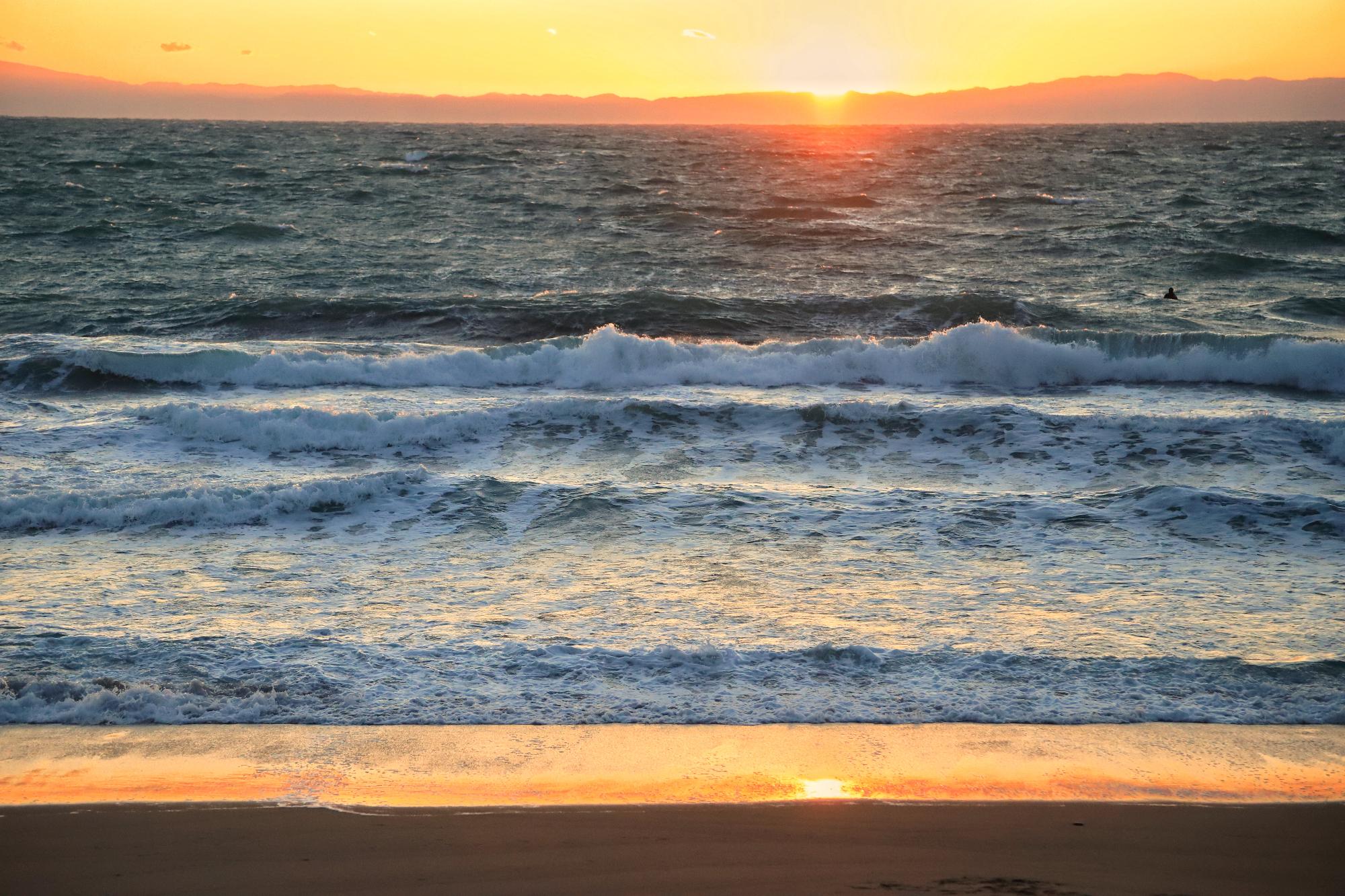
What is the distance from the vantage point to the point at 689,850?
11.2 ft

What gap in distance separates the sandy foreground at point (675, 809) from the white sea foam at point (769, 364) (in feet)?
26.6

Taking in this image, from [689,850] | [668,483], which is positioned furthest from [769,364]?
[689,850]

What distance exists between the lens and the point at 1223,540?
6.85m

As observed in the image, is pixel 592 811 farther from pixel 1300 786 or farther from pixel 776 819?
pixel 1300 786

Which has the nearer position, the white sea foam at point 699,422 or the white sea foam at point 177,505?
the white sea foam at point 177,505

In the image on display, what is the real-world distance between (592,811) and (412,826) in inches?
25.7

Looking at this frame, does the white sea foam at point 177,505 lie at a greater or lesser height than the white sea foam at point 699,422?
lesser

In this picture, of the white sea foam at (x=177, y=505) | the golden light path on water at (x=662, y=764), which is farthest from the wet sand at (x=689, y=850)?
the white sea foam at (x=177, y=505)

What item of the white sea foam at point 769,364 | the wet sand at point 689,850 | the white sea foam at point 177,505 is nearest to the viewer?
the wet sand at point 689,850

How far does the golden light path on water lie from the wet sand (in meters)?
0.11

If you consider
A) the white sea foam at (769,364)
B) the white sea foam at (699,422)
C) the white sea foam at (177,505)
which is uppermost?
the white sea foam at (769,364)

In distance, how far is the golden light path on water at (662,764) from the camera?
379 centimetres

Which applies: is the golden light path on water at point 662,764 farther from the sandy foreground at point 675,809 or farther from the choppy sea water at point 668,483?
the choppy sea water at point 668,483

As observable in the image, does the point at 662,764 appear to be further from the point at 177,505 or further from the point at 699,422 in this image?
the point at 699,422
